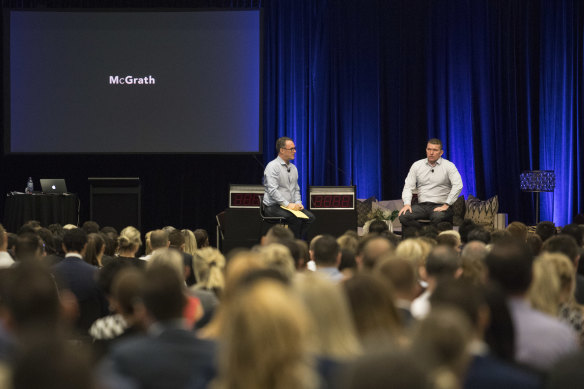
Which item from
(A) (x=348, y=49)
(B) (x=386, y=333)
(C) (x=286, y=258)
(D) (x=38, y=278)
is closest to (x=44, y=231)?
(C) (x=286, y=258)

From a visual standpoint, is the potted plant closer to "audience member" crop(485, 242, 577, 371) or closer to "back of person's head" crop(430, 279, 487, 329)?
"audience member" crop(485, 242, 577, 371)

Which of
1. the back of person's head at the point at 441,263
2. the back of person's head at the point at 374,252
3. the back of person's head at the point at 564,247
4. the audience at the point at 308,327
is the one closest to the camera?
the audience at the point at 308,327

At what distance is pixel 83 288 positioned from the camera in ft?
14.2

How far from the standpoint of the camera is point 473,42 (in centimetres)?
1147

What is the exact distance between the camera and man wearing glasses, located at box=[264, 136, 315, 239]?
791 centimetres

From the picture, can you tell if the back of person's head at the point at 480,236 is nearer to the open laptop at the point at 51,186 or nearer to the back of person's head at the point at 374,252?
the back of person's head at the point at 374,252

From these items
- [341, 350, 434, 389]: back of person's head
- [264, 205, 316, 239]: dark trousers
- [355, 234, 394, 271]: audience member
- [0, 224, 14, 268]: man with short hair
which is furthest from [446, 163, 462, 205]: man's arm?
[341, 350, 434, 389]: back of person's head

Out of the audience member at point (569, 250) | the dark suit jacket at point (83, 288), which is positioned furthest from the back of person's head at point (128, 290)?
the audience member at point (569, 250)

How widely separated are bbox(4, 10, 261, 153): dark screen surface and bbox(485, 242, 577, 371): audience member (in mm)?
7906

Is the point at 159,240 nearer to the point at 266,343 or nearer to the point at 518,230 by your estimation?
the point at 518,230

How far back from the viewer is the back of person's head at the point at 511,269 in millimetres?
2812

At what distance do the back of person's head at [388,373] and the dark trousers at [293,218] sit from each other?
663cm

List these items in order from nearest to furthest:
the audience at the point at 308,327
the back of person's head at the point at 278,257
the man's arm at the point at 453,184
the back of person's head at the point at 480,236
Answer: the audience at the point at 308,327 → the back of person's head at the point at 278,257 → the back of person's head at the point at 480,236 → the man's arm at the point at 453,184

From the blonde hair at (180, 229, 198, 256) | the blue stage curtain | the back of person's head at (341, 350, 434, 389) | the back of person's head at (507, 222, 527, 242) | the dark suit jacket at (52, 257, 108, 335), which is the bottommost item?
the dark suit jacket at (52, 257, 108, 335)
